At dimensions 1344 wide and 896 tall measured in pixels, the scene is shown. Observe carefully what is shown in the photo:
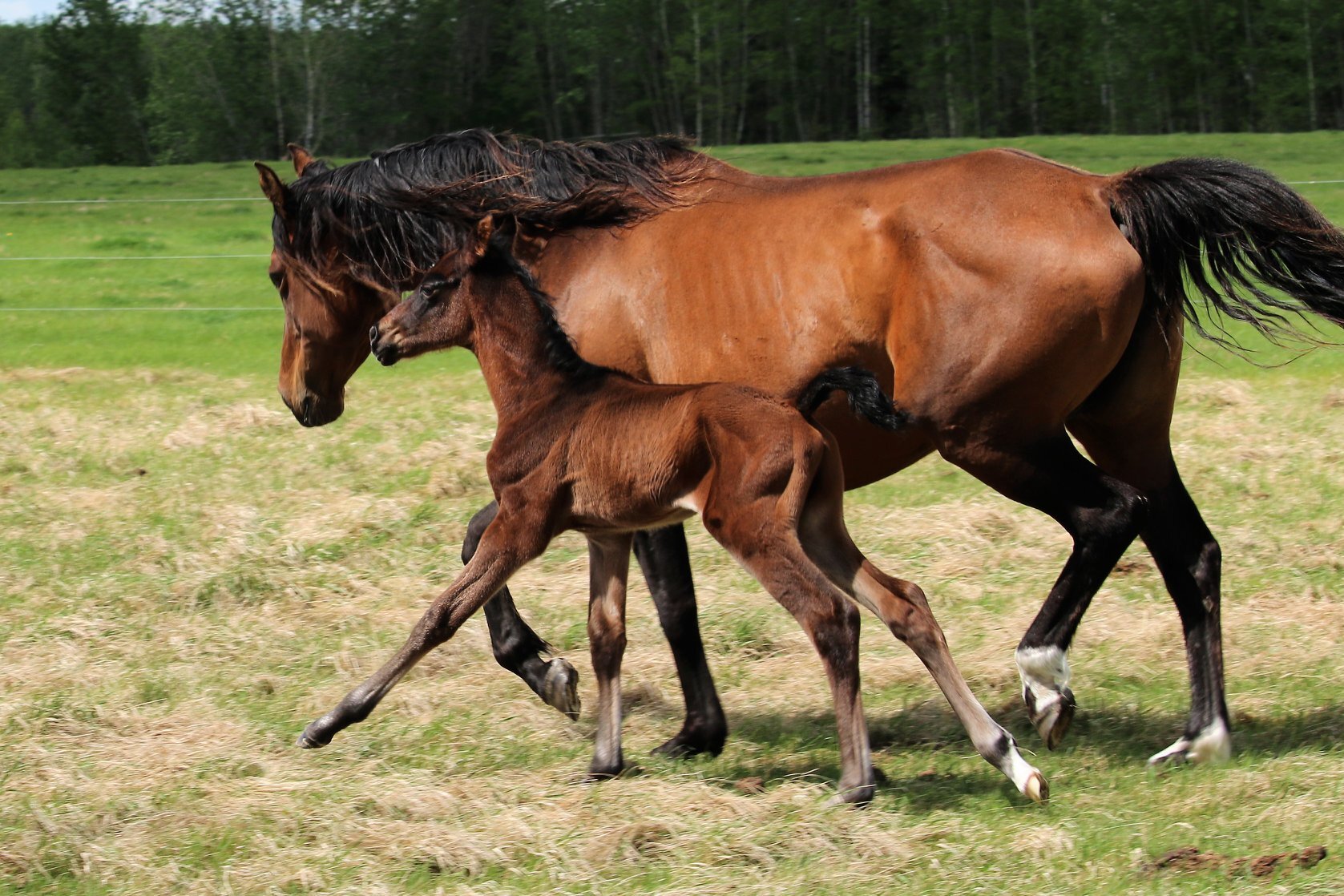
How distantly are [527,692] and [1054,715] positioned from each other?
1.78 m

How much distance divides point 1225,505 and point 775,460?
3.98 meters

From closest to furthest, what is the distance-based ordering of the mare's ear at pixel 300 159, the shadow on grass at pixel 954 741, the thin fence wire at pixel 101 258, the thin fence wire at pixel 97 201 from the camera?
the shadow on grass at pixel 954 741, the mare's ear at pixel 300 159, the thin fence wire at pixel 101 258, the thin fence wire at pixel 97 201

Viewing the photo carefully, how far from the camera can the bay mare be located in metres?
4.26

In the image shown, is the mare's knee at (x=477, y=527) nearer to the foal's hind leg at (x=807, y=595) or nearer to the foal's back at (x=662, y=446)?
the foal's back at (x=662, y=446)

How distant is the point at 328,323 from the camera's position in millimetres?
5375

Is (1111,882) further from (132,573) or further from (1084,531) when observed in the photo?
(132,573)

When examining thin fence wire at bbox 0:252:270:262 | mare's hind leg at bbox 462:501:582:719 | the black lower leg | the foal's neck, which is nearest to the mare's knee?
mare's hind leg at bbox 462:501:582:719

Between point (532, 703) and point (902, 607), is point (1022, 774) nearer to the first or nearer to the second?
point (902, 607)

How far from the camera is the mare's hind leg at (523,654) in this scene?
467 centimetres

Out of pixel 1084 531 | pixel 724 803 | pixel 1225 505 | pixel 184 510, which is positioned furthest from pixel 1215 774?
pixel 184 510

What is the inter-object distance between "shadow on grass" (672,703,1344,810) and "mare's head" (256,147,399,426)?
78.4 inches

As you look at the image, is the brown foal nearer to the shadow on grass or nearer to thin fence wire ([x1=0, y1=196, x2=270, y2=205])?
the shadow on grass

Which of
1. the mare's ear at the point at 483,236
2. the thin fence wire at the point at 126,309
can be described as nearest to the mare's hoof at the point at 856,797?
the mare's ear at the point at 483,236

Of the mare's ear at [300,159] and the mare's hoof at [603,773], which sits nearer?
the mare's hoof at [603,773]
